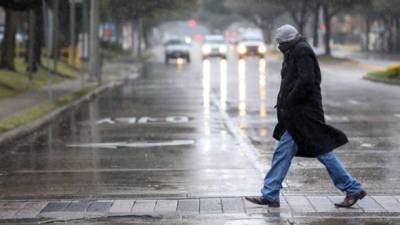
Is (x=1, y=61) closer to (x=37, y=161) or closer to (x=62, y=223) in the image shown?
(x=37, y=161)

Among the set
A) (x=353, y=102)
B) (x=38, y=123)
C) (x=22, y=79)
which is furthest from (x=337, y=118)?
(x=22, y=79)

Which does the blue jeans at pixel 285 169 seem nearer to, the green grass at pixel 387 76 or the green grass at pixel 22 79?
the green grass at pixel 22 79

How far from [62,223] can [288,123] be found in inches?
94.6

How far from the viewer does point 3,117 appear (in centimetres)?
1734

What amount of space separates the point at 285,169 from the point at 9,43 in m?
24.5

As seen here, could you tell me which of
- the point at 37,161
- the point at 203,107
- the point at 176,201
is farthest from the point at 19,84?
the point at 176,201

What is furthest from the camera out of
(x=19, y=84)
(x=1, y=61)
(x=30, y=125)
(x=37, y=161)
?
(x=1, y=61)

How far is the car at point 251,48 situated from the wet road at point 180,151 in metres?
41.2

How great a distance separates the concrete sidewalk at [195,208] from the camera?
7984 mm

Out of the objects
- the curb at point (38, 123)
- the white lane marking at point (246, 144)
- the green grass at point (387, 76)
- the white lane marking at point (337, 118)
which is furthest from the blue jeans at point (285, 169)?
the green grass at point (387, 76)

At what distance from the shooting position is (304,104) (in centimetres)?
825

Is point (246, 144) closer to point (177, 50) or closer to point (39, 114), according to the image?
point (39, 114)

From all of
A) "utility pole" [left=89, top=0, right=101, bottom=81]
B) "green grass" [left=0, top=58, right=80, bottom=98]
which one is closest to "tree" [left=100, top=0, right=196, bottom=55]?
"green grass" [left=0, top=58, right=80, bottom=98]

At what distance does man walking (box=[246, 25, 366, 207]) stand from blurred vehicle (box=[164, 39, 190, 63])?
49.8m
